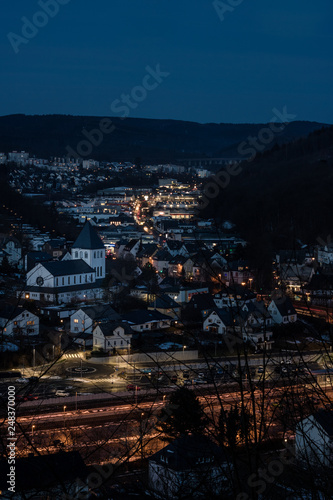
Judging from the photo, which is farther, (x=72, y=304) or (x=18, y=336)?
(x=72, y=304)

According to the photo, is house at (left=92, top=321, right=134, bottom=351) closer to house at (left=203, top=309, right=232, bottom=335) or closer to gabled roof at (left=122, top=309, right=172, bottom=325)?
gabled roof at (left=122, top=309, right=172, bottom=325)

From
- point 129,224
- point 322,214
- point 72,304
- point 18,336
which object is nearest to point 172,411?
point 18,336

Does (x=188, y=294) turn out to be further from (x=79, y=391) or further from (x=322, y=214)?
(x=322, y=214)

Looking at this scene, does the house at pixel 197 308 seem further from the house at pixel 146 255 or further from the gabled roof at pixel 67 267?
the house at pixel 146 255

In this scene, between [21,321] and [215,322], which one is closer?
[21,321]

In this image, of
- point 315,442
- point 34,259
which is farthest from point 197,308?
point 315,442

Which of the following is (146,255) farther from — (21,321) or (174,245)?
(21,321)
